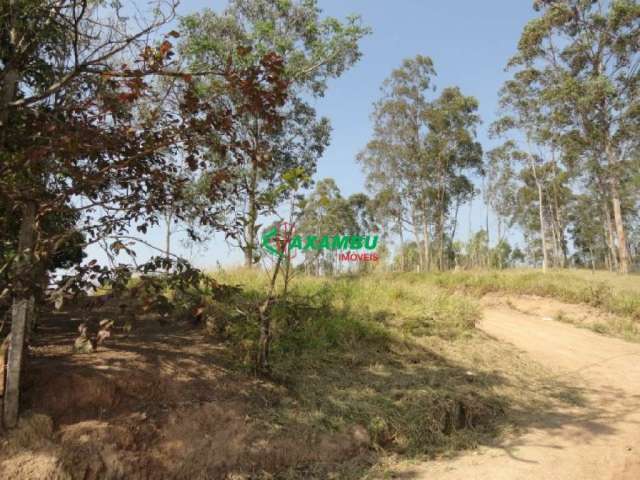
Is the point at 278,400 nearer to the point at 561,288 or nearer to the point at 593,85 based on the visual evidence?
the point at 561,288

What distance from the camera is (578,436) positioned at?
367 cm

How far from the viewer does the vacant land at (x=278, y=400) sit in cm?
278

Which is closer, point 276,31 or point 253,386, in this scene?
point 253,386

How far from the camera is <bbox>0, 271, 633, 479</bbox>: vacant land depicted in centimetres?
278

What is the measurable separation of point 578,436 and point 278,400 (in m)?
2.58

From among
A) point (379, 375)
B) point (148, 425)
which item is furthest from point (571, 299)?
point (148, 425)

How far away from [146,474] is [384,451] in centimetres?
177

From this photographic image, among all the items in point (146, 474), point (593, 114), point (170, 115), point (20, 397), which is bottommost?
point (146, 474)

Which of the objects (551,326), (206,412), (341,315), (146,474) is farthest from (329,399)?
(551,326)

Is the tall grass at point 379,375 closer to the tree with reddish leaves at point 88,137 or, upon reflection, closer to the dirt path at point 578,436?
the dirt path at point 578,436

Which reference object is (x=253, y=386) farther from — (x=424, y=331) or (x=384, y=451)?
(x=424, y=331)

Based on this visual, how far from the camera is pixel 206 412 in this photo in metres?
3.19

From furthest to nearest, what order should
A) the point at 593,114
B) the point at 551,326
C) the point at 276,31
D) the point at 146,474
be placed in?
the point at 593,114, the point at 276,31, the point at 551,326, the point at 146,474

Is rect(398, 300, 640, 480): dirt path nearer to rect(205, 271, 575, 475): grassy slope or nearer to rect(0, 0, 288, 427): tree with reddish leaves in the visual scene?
rect(205, 271, 575, 475): grassy slope
